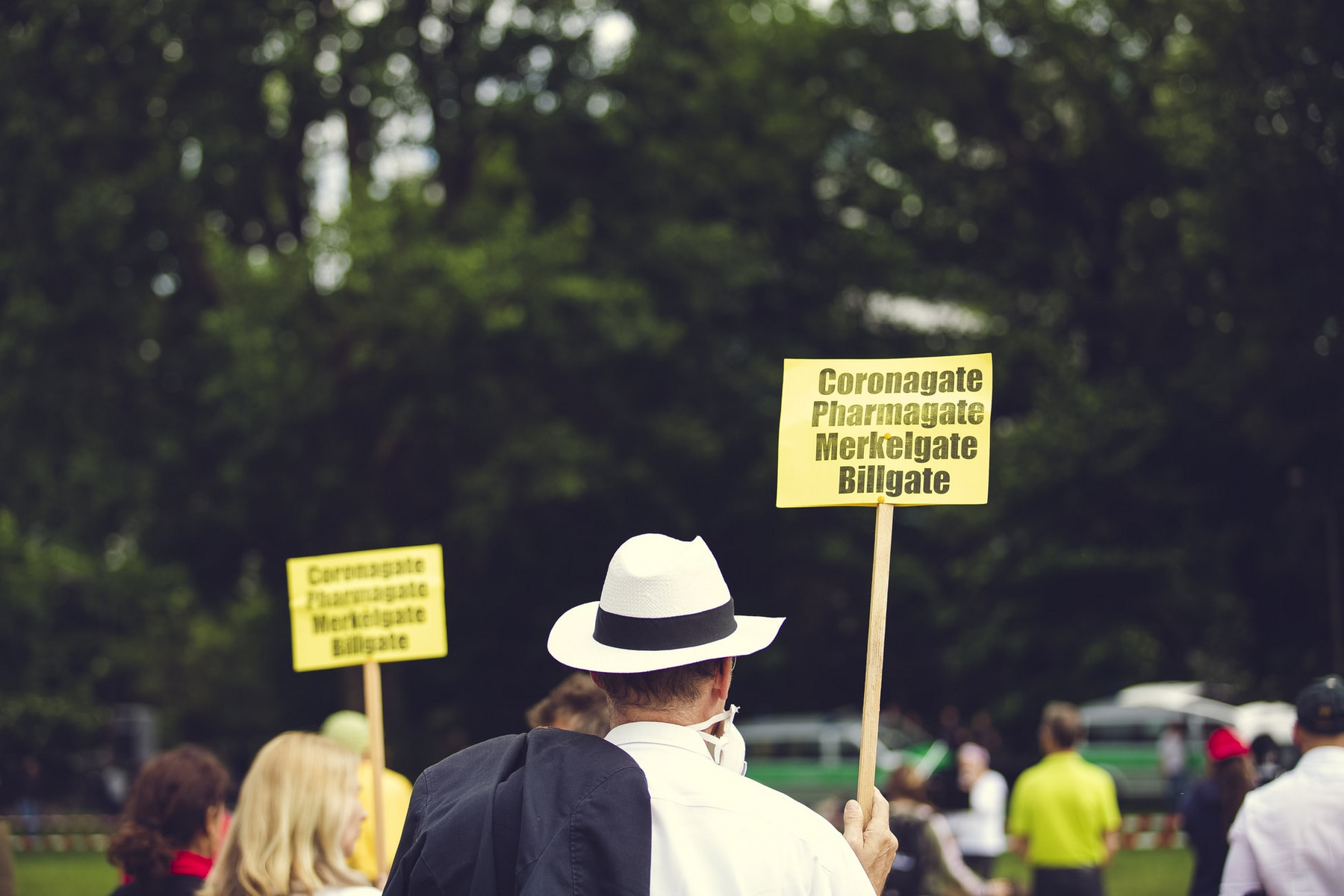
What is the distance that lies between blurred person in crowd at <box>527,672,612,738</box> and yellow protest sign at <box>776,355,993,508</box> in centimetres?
139

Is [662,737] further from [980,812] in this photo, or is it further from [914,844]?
[980,812]

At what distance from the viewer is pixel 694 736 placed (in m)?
2.63

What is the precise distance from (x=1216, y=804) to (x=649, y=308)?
584 inches

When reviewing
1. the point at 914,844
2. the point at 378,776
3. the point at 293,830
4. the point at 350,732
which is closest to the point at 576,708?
the point at 378,776

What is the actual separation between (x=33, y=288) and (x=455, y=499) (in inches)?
244

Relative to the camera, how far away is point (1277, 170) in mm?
15641

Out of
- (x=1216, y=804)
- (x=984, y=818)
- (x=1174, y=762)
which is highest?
(x=1216, y=804)

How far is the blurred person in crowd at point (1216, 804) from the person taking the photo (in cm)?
657

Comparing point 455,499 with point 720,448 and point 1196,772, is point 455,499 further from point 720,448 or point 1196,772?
point 1196,772

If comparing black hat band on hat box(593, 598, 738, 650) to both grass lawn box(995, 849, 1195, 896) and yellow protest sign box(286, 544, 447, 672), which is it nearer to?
yellow protest sign box(286, 544, 447, 672)

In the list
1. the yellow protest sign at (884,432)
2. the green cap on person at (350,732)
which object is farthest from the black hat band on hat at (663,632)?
the green cap on person at (350,732)

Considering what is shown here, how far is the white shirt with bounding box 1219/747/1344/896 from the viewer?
452 cm

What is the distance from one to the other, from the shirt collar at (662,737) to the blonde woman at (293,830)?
4.71 ft

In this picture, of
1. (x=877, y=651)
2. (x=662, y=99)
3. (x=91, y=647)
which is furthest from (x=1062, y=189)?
Result: (x=877, y=651)
